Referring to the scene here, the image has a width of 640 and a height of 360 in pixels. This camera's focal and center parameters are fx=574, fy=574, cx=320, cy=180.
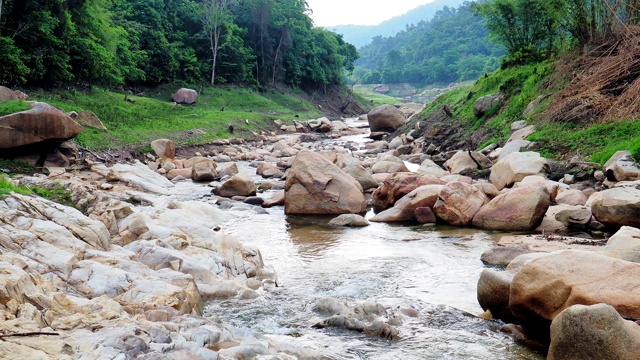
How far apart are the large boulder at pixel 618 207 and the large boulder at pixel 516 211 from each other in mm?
1077

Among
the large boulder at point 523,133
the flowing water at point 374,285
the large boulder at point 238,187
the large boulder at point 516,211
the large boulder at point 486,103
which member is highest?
the large boulder at point 486,103

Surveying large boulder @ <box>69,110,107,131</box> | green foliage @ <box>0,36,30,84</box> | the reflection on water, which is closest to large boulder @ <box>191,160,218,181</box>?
large boulder @ <box>69,110,107,131</box>

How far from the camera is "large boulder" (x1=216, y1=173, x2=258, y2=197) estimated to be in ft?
57.5

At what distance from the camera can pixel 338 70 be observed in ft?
253

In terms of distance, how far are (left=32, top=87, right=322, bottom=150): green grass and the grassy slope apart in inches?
526

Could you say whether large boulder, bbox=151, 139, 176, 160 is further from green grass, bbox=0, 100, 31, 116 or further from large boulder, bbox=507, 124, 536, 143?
large boulder, bbox=507, 124, 536, 143

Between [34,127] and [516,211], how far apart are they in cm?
1363

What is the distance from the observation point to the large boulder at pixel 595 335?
5402 millimetres

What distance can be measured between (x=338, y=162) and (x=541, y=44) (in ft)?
56.8

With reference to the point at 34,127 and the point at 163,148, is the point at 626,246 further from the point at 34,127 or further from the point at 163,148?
the point at 163,148

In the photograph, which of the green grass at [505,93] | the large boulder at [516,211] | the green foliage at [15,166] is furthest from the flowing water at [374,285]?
the green grass at [505,93]

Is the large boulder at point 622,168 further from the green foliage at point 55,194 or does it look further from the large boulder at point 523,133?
the green foliage at point 55,194

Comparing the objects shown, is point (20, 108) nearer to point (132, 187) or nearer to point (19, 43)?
point (132, 187)

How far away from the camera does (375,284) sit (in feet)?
30.2
